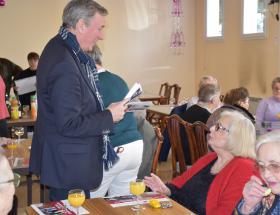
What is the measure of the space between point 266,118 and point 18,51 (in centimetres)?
469

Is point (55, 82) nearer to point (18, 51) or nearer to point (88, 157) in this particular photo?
point (88, 157)

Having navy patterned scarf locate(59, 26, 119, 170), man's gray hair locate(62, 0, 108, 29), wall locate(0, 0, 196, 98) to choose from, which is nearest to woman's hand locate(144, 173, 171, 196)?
navy patterned scarf locate(59, 26, 119, 170)

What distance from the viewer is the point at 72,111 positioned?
231 centimetres

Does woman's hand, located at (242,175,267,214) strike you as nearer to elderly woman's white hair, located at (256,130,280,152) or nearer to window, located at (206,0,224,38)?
elderly woman's white hair, located at (256,130,280,152)

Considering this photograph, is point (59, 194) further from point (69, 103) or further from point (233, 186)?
point (233, 186)

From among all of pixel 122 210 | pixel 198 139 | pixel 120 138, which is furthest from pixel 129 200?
pixel 198 139

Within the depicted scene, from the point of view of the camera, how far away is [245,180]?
2311 mm

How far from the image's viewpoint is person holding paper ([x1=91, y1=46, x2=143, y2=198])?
2812 mm

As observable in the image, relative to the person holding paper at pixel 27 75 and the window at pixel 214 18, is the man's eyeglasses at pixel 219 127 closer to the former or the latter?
the person holding paper at pixel 27 75

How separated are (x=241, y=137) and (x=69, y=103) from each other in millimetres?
873

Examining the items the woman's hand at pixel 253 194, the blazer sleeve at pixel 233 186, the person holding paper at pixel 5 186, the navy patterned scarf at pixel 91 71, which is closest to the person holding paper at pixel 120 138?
the navy patterned scarf at pixel 91 71

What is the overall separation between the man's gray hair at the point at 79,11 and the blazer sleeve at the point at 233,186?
3.41 feet

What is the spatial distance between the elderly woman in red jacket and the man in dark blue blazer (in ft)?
1.54

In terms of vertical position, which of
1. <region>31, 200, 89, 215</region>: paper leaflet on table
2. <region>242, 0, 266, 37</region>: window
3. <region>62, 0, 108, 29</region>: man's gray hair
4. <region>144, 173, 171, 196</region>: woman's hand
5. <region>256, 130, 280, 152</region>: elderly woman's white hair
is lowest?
<region>144, 173, 171, 196</region>: woman's hand
